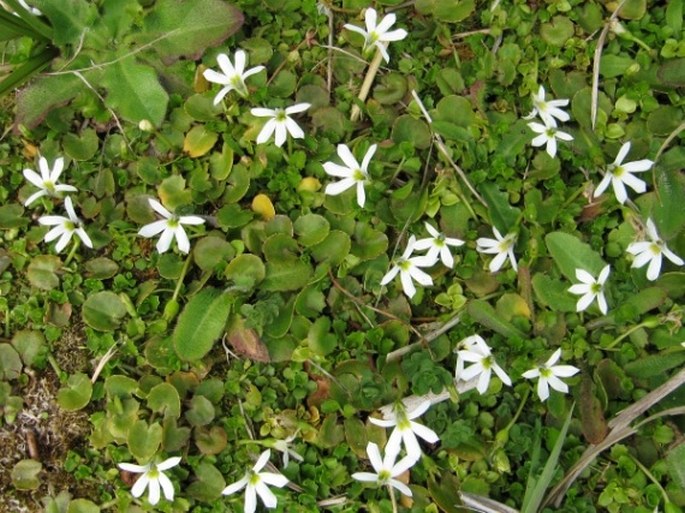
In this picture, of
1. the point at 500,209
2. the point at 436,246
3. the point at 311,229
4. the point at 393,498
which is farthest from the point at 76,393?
the point at 500,209

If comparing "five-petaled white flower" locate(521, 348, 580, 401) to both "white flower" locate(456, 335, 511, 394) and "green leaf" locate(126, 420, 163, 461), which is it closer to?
"white flower" locate(456, 335, 511, 394)

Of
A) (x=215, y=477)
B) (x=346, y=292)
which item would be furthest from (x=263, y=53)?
(x=215, y=477)

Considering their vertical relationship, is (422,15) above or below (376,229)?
above

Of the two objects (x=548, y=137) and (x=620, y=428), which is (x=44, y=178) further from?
(x=620, y=428)

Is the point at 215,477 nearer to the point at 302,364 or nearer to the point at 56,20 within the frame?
Answer: the point at 302,364

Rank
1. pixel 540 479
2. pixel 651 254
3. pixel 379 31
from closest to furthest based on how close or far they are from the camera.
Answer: pixel 540 479
pixel 651 254
pixel 379 31

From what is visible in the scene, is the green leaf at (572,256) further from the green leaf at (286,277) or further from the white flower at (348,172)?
the green leaf at (286,277)
